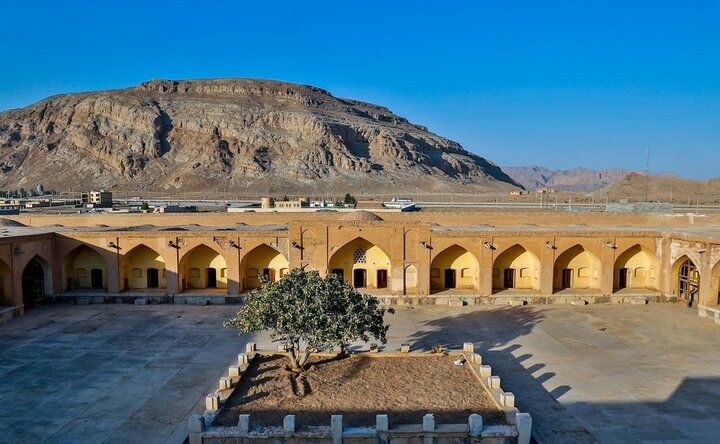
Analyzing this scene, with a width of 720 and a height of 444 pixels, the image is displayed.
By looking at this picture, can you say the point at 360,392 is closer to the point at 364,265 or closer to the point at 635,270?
the point at 364,265

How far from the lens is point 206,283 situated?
2564 centimetres

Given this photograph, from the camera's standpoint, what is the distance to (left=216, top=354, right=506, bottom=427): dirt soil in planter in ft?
38.4

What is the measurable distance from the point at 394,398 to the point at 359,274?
12.9m

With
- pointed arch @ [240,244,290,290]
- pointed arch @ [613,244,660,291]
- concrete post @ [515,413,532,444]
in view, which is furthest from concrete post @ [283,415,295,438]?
pointed arch @ [613,244,660,291]

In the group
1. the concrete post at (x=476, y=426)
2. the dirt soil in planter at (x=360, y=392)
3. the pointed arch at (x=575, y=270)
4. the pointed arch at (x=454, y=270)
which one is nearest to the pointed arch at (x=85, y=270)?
the dirt soil in planter at (x=360, y=392)

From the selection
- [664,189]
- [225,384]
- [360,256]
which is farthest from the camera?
[664,189]

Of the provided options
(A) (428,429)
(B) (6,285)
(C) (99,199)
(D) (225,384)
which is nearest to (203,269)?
(B) (6,285)

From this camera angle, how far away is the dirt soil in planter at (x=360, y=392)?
11.7 m

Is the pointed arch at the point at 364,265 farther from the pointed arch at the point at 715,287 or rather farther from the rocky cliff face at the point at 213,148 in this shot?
the rocky cliff face at the point at 213,148

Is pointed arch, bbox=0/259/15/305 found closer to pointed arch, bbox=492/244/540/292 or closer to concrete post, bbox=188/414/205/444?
concrete post, bbox=188/414/205/444

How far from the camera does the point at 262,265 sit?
25422mm

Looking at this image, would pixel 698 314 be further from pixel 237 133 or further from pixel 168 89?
pixel 168 89

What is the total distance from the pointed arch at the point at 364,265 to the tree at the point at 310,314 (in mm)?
10895

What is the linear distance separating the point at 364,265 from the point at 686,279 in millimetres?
14153
